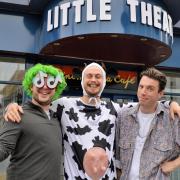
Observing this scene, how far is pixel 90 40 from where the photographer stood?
22.1ft

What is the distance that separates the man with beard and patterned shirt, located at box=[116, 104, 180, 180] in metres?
0.10

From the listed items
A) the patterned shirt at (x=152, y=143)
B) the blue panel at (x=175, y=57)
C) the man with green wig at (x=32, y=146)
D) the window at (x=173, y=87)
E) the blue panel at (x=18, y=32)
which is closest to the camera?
the man with green wig at (x=32, y=146)

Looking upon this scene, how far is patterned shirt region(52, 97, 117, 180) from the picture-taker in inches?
117

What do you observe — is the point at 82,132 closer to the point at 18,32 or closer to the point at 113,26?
the point at 113,26

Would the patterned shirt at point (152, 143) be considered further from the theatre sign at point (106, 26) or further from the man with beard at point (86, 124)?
the theatre sign at point (106, 26)

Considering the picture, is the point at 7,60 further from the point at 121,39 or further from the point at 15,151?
the point at 15,151

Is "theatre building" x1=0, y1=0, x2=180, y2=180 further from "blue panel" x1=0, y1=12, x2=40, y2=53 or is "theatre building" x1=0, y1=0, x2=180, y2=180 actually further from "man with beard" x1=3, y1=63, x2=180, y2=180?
"man with beard" x1=3, y1=63, x2=180, y2=180

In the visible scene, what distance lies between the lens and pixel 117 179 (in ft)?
10.1

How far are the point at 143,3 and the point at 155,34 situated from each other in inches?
21.9

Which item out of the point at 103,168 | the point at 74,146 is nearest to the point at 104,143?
the point at 74,146

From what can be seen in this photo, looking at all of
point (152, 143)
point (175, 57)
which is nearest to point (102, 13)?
point (175, 57)

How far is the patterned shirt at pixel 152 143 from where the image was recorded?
2.94m

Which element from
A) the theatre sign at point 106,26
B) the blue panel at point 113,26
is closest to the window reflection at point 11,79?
the theatre sign at point 106,26

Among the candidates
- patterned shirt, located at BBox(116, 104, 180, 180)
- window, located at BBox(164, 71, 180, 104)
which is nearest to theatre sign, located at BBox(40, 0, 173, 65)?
window, located at BBox(164, 71, 180, 104)
